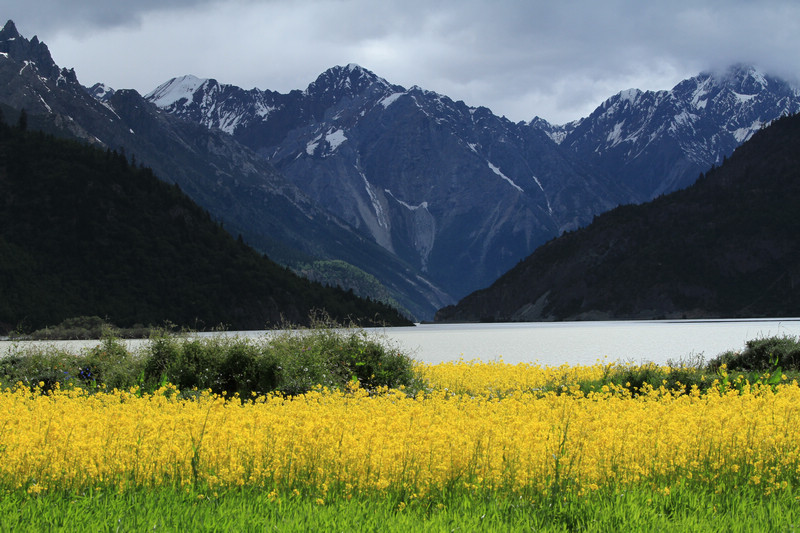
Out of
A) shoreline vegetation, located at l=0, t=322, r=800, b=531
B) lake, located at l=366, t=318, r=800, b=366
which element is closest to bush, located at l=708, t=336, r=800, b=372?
lake, located at l=366, t=318, r=800, b=366

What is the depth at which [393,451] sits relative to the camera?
991 cm

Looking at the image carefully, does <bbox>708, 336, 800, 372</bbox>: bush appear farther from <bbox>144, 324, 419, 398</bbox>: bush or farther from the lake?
<bbox>144, 324, 419, 398</bbox>: bush

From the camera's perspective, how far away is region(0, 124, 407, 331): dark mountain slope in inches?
4865

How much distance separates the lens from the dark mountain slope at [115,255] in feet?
405

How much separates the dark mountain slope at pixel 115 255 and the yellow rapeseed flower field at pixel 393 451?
11100 cm

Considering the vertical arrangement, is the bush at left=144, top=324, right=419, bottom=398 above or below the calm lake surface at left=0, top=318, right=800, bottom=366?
above

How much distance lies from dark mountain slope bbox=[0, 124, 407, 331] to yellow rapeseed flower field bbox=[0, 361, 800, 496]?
111 m

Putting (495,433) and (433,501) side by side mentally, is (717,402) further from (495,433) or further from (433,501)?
(433,501)

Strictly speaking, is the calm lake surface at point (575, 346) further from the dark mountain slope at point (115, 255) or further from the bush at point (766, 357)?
the dark mountain slope at point (115, 255)

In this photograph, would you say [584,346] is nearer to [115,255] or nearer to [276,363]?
[276,363]

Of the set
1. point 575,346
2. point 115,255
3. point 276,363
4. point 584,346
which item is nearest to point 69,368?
point 276,363

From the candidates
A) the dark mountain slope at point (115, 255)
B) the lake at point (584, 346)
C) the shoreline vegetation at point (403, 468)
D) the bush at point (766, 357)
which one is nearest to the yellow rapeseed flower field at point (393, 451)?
the shoreline vegetation at point (403, 468)

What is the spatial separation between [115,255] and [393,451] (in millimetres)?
138323

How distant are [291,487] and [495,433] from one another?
307 cm
